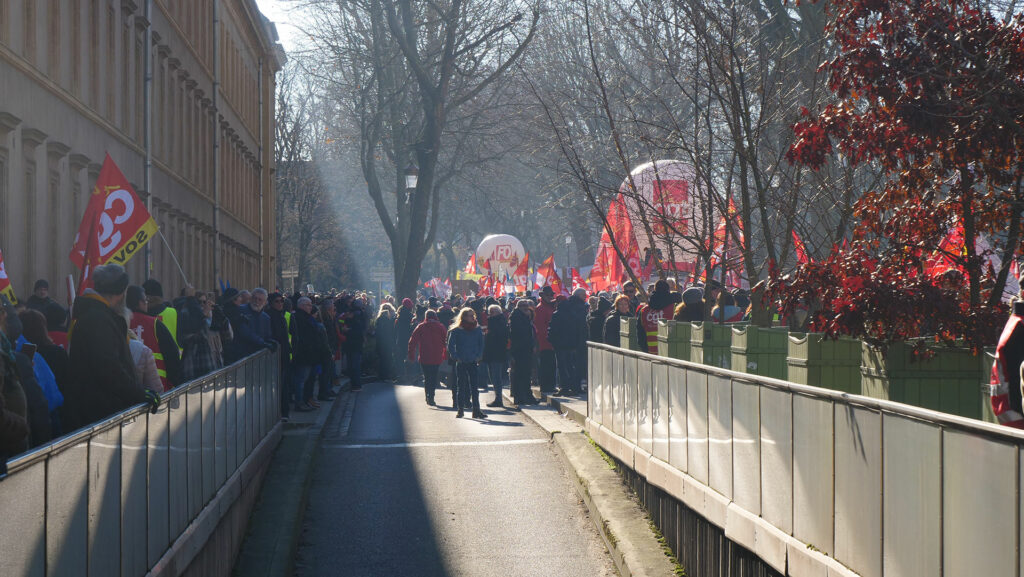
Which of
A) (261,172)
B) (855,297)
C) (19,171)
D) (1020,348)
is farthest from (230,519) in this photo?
(261,172)

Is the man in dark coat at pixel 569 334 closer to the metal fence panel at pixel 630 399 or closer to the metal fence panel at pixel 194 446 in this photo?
the metal fence panel at pixel 630 399

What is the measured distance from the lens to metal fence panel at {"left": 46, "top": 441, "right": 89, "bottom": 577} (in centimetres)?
457

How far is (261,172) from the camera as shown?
5269 centimetres

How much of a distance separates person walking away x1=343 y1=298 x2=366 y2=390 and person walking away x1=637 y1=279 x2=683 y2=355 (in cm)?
1057

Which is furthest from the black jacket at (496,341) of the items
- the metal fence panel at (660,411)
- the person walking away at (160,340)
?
the person walking away at (160,340)

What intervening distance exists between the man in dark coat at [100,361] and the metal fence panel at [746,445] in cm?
317

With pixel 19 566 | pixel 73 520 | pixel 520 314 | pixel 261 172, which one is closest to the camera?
pixel 19 566

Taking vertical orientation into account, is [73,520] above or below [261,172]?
below

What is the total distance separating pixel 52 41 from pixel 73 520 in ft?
52.5

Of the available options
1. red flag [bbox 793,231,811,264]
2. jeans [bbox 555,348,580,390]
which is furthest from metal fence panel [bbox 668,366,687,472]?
jeans [bbox 555,348,580,390]

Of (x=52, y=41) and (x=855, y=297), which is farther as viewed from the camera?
(x=52, y=41)

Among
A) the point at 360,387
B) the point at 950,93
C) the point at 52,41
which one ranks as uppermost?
the point at 52,41

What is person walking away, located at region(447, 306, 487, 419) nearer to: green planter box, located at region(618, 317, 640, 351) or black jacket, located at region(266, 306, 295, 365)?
black jacket, located at region(266, 306, 295, 365)

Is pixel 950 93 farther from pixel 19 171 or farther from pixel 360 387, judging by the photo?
pixel 360 387
